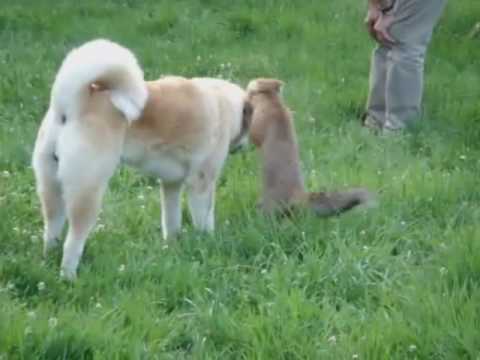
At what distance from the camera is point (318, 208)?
567cm

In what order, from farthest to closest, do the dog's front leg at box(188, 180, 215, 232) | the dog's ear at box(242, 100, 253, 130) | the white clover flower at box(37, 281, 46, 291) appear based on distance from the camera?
the dog's ear at box(242, 100, 253, 130)
the dog's front leg at box(188, 180, 215, 232)
the white clover flower at box(37, 281, 46, 291)

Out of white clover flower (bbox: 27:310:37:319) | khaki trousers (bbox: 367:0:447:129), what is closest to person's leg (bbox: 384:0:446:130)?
khaki trousers (bbox: 367:0:447:129)

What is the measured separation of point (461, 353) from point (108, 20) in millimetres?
7309

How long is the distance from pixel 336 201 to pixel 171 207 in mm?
→ 887

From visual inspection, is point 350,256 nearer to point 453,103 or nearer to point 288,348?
point 288,348

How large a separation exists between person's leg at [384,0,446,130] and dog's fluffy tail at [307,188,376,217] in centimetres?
226

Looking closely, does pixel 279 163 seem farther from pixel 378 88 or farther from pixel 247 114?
pixel 378 88

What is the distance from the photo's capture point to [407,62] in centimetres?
801

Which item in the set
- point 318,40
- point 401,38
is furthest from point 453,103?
point 318,40

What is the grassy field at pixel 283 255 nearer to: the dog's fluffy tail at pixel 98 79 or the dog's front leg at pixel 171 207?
the dog's front leg at pixel 171 207

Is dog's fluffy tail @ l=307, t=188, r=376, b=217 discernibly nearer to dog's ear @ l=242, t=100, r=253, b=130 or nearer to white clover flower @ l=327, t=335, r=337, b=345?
dog's ear @ l=242, t=100, r=253, b=130

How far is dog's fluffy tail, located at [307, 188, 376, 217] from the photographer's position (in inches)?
223

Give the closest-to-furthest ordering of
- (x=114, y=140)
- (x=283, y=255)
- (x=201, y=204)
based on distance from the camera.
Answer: (x=114, y=140) < (x=283, y=255) < (x=201, y=204)

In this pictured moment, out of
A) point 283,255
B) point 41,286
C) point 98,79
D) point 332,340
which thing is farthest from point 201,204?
point 332,340
